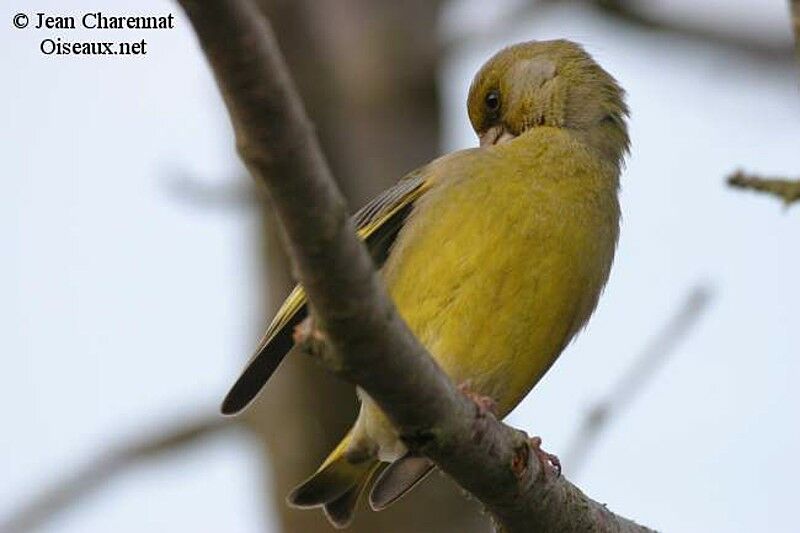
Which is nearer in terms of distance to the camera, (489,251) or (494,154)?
(489,251)

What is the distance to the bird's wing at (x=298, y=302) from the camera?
473cm

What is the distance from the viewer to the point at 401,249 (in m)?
5.29

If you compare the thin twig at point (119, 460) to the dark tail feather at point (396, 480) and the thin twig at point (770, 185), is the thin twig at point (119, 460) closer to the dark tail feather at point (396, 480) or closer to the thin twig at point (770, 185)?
the dark tail feather at point (396, 480)

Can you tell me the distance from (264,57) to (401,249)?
256 cm

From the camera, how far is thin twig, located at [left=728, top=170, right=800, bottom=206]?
3758mm

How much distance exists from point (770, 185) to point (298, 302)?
62.4 inches

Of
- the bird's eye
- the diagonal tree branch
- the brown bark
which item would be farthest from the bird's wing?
the brown bark

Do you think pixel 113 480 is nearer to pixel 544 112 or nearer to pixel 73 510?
pixel 73 510

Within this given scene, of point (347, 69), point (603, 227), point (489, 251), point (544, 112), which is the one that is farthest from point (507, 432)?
point (347, 69)

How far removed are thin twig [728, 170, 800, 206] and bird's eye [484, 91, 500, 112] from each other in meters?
2.59

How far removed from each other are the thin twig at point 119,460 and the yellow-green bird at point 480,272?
1.25 m

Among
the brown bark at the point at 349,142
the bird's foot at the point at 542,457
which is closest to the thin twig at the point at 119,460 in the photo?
the brown bark at the point at 349,142

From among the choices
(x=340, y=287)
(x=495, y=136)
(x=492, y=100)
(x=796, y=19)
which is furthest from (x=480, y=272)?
(x=340, y=287)

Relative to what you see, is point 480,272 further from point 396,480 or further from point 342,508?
point 342,508
